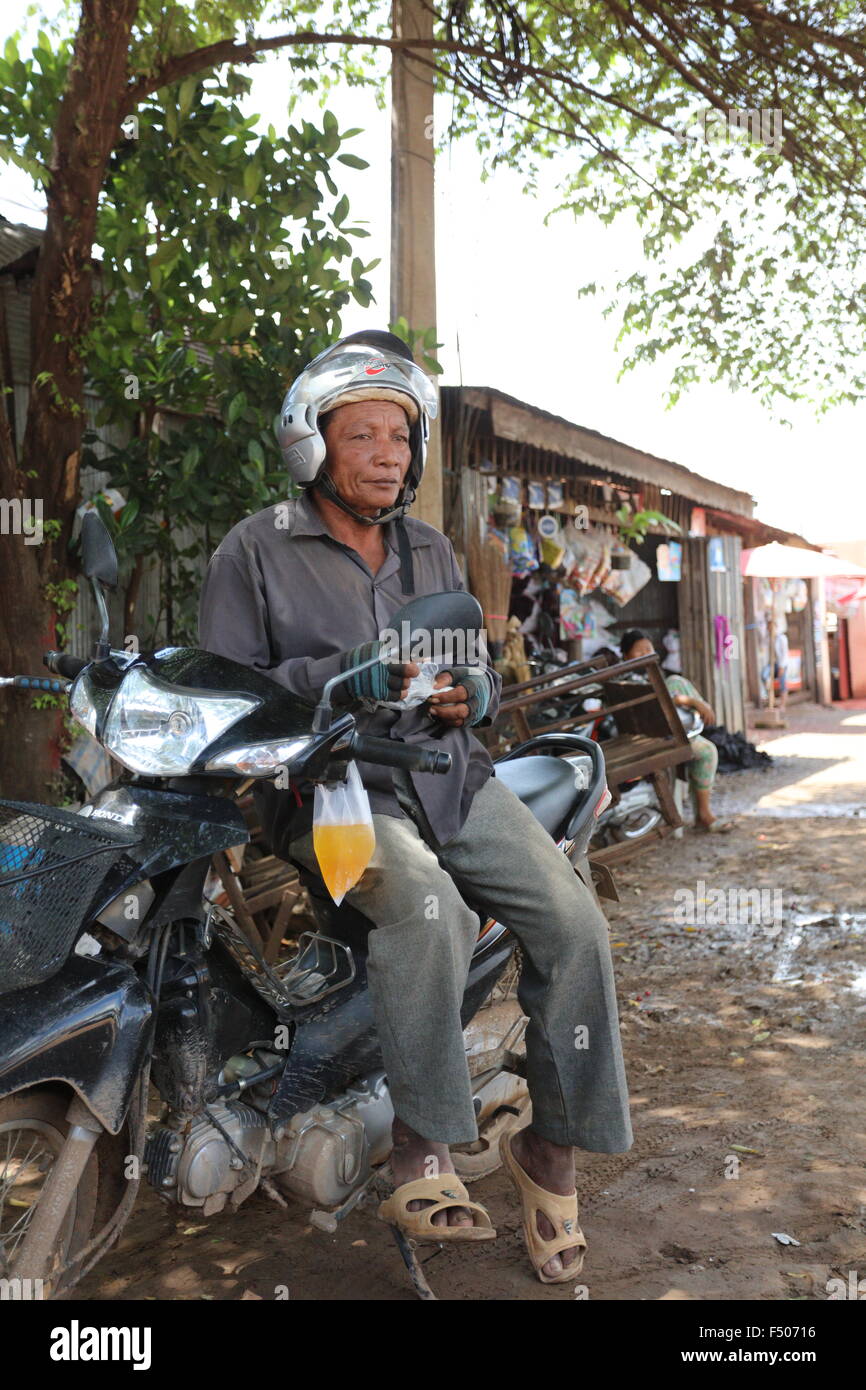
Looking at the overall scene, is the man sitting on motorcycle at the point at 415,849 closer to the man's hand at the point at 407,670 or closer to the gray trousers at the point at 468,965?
the gray trousers at the point at 468,965

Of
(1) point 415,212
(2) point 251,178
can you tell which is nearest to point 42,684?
(2) point 251,178

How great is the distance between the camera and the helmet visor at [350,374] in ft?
8.45

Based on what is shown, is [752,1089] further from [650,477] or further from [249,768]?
[650,477]

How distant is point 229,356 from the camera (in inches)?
191

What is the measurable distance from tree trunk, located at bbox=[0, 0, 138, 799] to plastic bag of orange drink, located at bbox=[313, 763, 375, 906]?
2.88 m

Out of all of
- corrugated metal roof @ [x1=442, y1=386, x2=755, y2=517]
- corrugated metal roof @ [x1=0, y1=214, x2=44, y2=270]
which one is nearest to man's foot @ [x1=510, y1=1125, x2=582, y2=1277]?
corrugated metal roof @ [x1=0, y1=214, x2=44, y2=270]

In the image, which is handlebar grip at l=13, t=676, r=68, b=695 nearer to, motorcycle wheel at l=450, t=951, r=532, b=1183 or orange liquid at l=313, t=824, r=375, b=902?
orange liquid at l=313, t=824, r=375, b=902

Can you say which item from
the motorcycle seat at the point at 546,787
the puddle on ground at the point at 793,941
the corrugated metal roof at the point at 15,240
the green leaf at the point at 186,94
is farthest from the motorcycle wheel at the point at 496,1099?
the corrugated metal roof at the point at 15,240

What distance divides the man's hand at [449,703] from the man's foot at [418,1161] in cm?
91

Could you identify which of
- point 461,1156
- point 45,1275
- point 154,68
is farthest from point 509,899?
point 154,68

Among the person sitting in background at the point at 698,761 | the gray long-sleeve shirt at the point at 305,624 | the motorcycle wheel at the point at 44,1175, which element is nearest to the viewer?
the motorcycle wheel at the point at 44,1175

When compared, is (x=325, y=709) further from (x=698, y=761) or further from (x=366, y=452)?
(x=698, y=761)

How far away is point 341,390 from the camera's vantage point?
2578mm

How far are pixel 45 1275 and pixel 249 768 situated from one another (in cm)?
99
